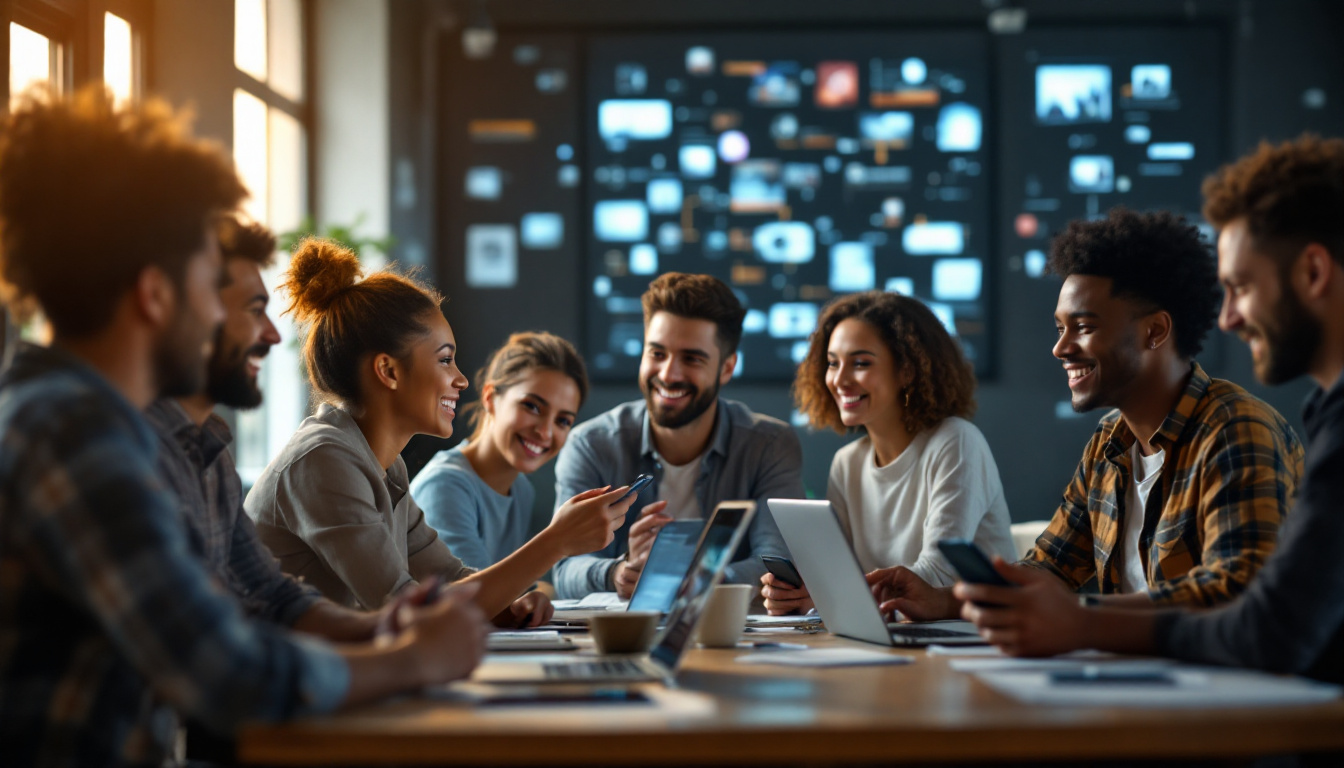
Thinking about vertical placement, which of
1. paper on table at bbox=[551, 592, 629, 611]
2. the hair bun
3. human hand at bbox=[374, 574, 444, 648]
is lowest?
paper on table at bbox=[551, 592, 629, 611]

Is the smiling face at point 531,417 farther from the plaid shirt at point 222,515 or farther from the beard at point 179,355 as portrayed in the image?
the beard at point 179,355

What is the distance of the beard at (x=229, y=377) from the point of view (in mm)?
1585

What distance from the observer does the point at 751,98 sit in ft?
18.5

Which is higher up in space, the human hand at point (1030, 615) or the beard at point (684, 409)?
the beard at point (684, 409)

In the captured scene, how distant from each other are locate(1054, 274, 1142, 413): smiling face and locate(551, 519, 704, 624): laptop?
35.0 inches

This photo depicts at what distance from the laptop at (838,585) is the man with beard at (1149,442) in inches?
6.1

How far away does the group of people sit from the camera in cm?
104

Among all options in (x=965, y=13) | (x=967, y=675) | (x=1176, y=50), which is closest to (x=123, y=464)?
(x=967, y=675)

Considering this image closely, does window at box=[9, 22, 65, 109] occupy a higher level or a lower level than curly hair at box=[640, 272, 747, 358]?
higher

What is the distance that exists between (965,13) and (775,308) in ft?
5.60

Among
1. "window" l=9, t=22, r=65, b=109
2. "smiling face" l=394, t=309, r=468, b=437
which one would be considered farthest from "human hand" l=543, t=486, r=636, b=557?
"window" l=9, t=22, r=65, b=109

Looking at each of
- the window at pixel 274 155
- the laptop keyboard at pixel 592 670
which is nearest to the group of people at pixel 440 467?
the laptop keyboard at pixel 592 670

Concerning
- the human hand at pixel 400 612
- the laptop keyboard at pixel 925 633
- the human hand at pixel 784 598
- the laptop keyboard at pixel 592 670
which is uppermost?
the human hand at pixel 400 612

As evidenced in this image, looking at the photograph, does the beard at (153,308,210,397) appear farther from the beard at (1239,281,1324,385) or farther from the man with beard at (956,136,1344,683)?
the beard at (1239,281,1324,385)
